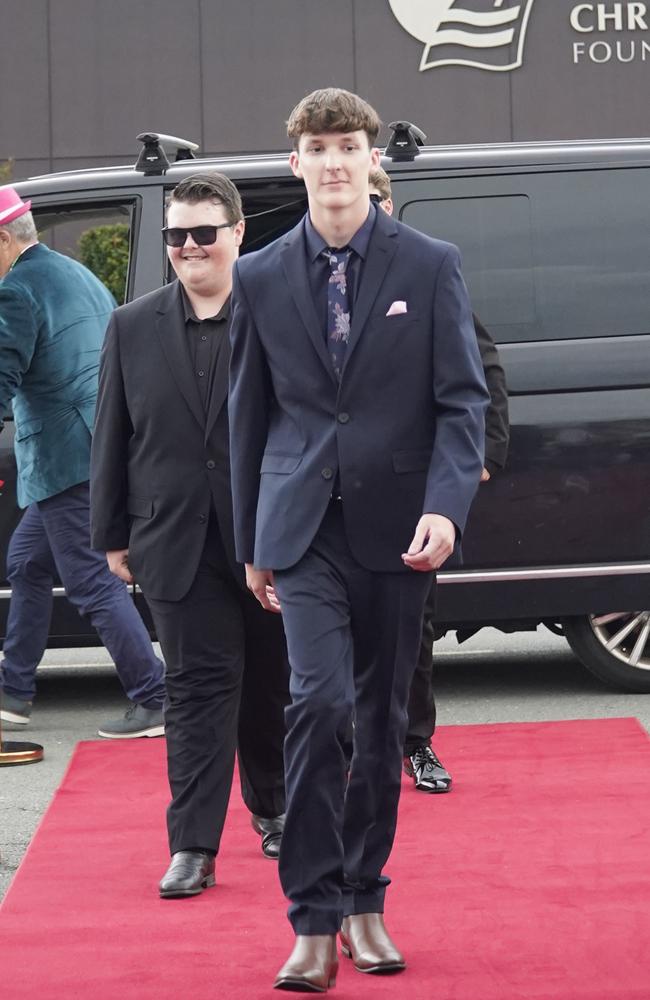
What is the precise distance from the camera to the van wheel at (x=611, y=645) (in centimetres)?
696

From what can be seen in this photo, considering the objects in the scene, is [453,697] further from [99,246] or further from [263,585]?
[99,246]

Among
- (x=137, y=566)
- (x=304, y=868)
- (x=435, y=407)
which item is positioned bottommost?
(x=304, y=868)

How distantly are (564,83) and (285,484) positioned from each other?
18.1 meters

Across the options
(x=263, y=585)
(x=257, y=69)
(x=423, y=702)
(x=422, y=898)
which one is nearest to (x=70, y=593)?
(x=423, y=702)

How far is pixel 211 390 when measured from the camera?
4.57 meters

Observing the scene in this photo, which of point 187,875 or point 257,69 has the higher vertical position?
point 257,69

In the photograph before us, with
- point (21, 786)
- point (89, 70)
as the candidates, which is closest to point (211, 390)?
point (21, 786)

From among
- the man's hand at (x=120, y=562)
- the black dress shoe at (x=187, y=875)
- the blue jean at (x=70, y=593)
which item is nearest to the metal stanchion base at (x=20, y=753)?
the blue jean at (x=70, y=593)

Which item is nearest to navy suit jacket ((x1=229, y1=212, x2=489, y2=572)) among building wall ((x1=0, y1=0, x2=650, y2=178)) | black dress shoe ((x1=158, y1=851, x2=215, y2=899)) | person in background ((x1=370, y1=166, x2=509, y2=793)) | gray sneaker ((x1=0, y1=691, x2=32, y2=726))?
black dress shoe ((x1=158, y1=851, x2=215, y2=899))

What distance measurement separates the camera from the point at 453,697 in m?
7.22

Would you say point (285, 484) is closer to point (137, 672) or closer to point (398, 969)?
point (398, 969)

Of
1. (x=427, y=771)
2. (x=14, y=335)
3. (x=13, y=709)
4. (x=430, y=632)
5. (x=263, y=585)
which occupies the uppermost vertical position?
(x=14, y=335)

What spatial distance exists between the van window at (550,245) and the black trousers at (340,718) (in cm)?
304

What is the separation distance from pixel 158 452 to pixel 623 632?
2965mm
